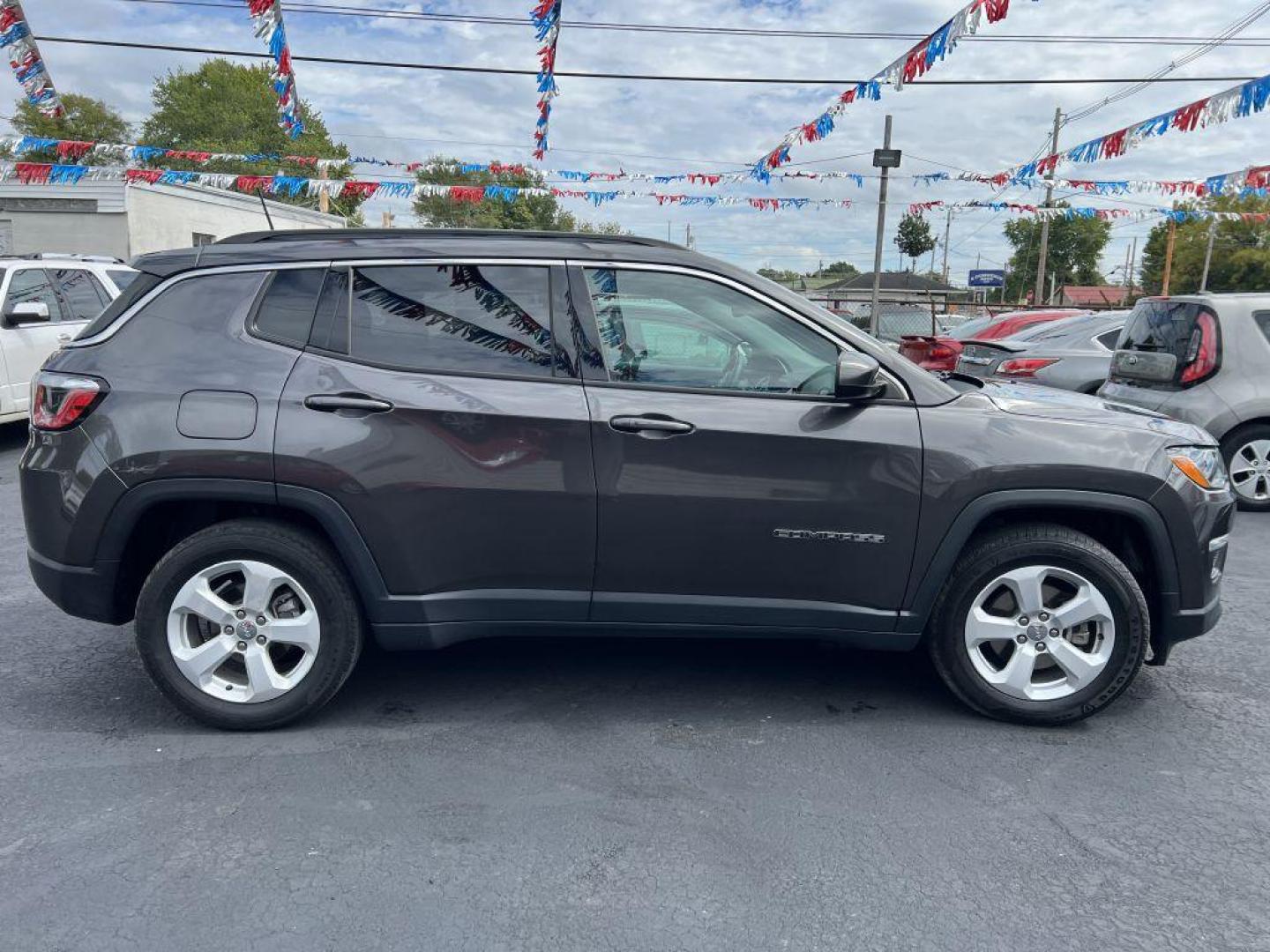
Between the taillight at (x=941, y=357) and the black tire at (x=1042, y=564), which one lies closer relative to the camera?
the black tire at (x=1042, y=564)

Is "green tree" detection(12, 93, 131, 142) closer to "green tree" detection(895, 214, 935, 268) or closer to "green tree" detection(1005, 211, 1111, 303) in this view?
"green tree" detection(895, 214, 935, 268)

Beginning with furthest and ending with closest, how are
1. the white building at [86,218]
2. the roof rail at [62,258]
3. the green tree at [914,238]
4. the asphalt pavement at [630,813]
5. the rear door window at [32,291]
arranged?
the green tree at [914,238] → the white building at [86,218] → the roof rail at [62,258] → the rear door window at [32,291] → the asphalt pavement at [630,813]

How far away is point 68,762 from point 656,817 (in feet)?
6.65

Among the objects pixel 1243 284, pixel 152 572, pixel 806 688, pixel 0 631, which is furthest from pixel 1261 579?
pixel 1243 284

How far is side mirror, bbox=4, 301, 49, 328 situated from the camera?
29.0 ft

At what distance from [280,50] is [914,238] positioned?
56753 millimetres

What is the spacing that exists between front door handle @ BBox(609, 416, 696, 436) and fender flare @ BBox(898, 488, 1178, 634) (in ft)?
3.33

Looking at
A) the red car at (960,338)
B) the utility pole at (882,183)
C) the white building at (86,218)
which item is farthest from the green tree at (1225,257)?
the white building at (86,218)

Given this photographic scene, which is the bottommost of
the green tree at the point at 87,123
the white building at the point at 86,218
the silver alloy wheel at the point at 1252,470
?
the silver alloy wheel at the point at 1252,470

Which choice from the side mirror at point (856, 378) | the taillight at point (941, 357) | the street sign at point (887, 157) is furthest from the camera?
the street sign at point (887, 157)

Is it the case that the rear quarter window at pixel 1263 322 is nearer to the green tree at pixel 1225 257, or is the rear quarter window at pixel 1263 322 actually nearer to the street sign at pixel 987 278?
the green tree at pixel 1225 257

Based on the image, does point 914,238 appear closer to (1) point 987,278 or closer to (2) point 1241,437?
(1) point 987,278

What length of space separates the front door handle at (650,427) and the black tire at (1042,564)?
3.83 feet

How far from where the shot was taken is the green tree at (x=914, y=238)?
60.4m
